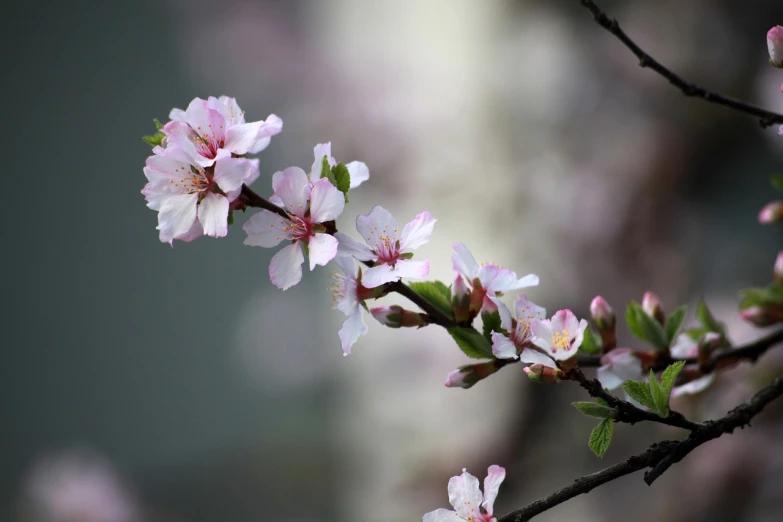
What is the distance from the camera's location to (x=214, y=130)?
0.31 meters

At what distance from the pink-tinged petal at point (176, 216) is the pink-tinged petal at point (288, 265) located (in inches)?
1.6

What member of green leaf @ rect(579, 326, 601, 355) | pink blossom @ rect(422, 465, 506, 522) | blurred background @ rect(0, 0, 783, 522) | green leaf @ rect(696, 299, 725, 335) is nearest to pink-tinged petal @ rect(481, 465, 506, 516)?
pink blossom @ rect(422, 465, 506, 522)

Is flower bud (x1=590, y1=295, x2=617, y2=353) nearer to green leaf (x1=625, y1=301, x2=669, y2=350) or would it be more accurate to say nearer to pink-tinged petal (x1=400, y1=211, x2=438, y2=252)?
green leaf (x1=625, y1=301, x2=669, y2=350)

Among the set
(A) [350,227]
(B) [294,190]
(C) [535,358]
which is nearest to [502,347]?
(C) [535,358]

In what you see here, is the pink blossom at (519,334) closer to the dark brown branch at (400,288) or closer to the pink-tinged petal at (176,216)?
the dark brown branch at (400,288)

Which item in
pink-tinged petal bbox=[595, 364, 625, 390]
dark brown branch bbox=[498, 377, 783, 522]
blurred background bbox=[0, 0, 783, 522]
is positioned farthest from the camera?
blurred background bbox=[0, 0, 783, 522]

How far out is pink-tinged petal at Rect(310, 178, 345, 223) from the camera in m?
0.30

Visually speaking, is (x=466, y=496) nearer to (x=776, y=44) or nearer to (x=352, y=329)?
(x=352, y=329)

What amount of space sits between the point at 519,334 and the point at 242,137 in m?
0.15

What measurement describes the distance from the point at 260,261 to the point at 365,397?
612 mm

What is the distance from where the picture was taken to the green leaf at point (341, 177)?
0.32 m

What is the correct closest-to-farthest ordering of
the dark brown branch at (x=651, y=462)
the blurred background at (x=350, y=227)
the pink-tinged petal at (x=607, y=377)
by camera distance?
the dark brown branch at (x=651, y=462), the pink-tinged petal at (x=607, y=377), the blurred background at (x=350, y=227)

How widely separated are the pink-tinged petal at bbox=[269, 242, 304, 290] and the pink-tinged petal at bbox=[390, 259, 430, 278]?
0.05 metres

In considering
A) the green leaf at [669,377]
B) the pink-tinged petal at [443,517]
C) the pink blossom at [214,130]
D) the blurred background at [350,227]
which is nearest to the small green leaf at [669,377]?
the green leaf at [669,377]
